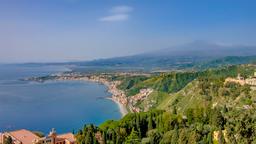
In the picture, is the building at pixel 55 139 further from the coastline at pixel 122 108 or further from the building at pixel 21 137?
the coastline at pixel 122 108

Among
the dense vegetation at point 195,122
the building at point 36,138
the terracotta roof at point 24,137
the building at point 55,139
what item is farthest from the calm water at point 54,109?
the building at point 55,139

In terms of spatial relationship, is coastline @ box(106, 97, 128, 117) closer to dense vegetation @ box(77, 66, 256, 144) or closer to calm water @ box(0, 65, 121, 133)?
calm water @ box(0, 65, 121, 133)

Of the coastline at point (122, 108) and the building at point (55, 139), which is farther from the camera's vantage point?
the coastline at point (122, 108)

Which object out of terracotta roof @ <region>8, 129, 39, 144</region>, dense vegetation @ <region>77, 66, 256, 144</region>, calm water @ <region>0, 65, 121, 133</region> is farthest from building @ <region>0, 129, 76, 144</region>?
calm water @ <region>0, 65, 121, 133</region>

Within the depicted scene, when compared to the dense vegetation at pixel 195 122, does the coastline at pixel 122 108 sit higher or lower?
lower

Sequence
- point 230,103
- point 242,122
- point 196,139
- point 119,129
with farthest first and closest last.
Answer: point 230,103
point 119,129
point 196,139
point 242,122

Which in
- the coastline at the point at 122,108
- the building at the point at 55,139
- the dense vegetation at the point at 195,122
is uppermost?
the dense vegetation at the point at 195,122

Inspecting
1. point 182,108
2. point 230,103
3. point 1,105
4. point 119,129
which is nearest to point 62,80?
point 1,105

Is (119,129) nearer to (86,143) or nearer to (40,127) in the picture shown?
(86,143)

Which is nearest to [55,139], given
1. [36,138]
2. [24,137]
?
[36,138]

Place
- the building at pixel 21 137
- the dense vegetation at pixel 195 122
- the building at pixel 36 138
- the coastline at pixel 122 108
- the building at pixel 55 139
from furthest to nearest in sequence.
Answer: the coastline at pixel 122 108
the building at pixel 21 137
the building at pixel 36 138
the building at pixel 55 139
the dense vegetation at pixel 195 122
